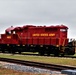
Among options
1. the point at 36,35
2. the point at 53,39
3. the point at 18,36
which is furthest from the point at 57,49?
the point at 18,36

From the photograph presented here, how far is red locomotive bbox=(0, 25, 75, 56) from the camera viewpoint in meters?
34.8

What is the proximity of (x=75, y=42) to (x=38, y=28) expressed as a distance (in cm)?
517

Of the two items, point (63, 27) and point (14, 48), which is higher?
point (63, 27)

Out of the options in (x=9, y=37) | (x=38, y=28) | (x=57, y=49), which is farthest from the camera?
(x=9, y=37)

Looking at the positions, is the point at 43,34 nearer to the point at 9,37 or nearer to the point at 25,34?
the point at 25,34

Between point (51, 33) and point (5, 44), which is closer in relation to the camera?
point (51, 33)

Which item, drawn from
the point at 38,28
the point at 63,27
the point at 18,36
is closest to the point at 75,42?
the point at 63,27

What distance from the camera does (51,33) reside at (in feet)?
118

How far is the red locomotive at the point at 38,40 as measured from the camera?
34.8 meters

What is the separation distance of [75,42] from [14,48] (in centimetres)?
862

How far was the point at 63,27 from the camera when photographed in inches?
1407

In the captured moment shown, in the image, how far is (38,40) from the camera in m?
37.0

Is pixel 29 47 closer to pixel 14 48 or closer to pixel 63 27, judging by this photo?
pixel 14 48

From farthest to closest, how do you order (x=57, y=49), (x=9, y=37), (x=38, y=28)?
(x=9, y=37) → (x=38, y=28) → (x=57, y=49)
